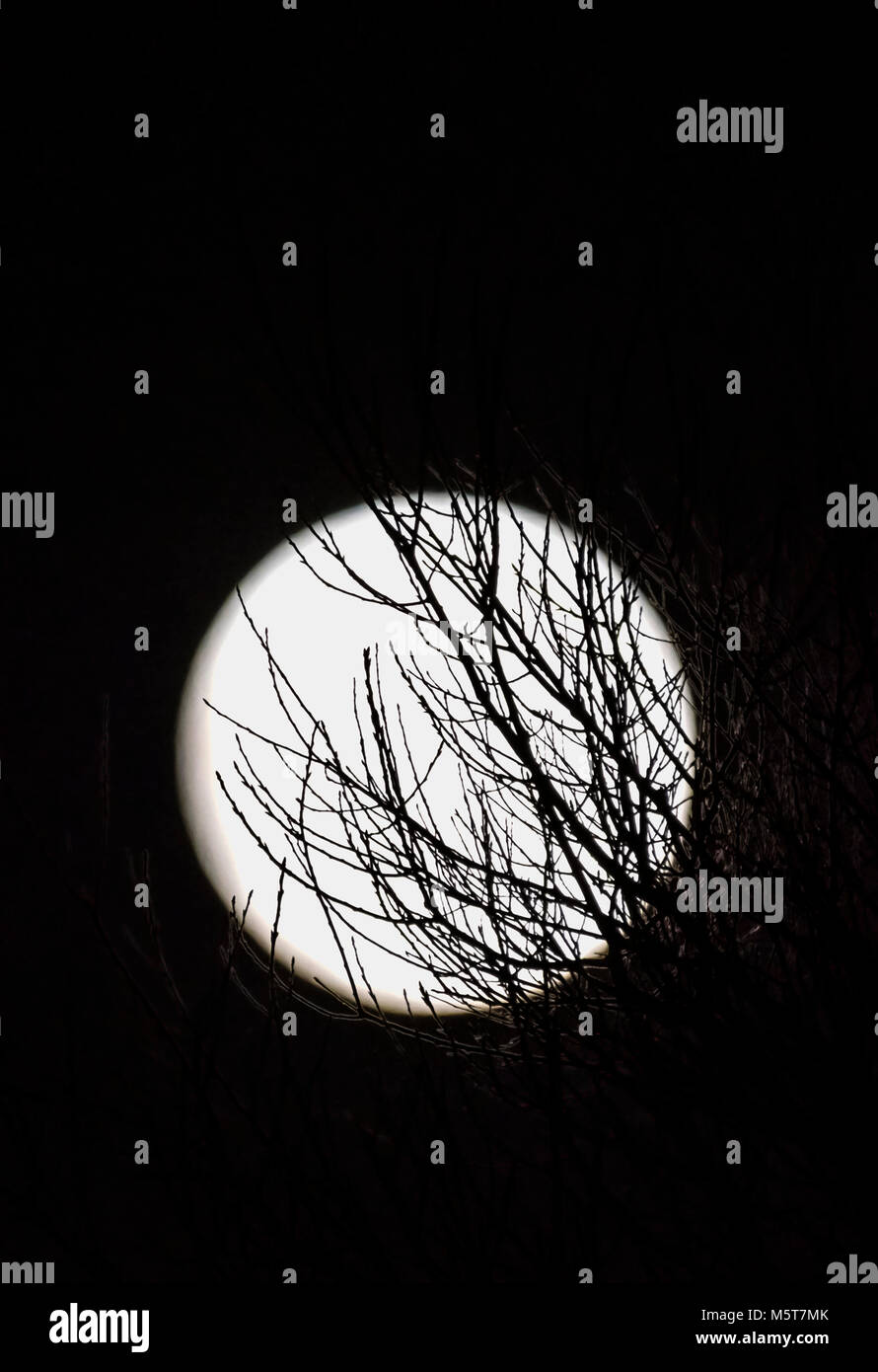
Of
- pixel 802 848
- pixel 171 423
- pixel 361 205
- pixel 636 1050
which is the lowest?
pixel 636 1050

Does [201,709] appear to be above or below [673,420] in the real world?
above

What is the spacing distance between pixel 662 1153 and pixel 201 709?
10.9 meters

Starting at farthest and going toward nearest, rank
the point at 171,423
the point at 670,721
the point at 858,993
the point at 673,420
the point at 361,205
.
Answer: the point at 171,423, the point at 361,205, the point at 670,721, the point at 858,993, the point at 673,420

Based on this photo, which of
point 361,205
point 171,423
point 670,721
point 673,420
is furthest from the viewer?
point 171,423

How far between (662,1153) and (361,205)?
1151 centimetres

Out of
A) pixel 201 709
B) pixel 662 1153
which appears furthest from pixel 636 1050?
pixel 201 709

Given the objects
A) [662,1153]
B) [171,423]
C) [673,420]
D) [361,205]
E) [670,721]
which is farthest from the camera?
[171,423]

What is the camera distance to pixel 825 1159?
295cm

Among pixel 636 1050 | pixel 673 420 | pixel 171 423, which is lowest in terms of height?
pixel 636 1050
